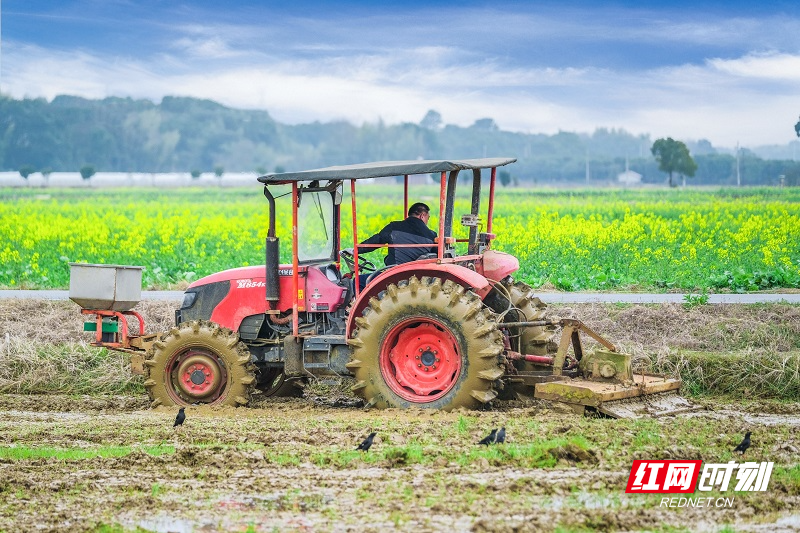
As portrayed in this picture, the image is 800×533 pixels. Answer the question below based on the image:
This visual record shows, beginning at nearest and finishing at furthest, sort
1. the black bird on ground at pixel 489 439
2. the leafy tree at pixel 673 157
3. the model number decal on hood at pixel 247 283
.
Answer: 1. the black bird on ground at pixel 489 439
2. the model number decal on hood at pixel 247 283
3. the leafy tree at pixel 673 157

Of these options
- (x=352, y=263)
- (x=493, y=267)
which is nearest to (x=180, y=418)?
(x=352, y=263)

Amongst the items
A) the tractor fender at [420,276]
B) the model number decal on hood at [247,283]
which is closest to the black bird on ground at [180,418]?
the tractor fender at [420,276]

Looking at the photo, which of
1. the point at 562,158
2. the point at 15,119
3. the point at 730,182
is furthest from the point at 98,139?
the point at 730,182

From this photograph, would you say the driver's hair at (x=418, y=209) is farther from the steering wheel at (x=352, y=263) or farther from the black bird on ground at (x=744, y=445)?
the black bird on ground at (x=744, y=445)

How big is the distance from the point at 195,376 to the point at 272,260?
137cm

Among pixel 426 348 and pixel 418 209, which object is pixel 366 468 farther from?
pixel 418 209

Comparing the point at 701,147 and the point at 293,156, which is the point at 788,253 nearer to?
the point at 701,147

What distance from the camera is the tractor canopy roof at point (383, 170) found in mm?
9633

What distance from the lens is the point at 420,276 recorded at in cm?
1009

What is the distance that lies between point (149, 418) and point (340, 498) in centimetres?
397

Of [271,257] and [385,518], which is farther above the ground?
[271,257]

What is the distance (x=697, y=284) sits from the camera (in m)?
18.0

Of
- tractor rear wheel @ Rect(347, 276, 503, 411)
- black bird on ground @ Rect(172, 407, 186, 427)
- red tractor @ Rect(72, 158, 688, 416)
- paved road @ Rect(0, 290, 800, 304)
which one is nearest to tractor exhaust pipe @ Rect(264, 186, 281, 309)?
red tractor @ Rect(72, 158, 688, 416)

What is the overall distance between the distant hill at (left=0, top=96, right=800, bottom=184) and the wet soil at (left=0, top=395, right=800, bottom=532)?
195 feet
